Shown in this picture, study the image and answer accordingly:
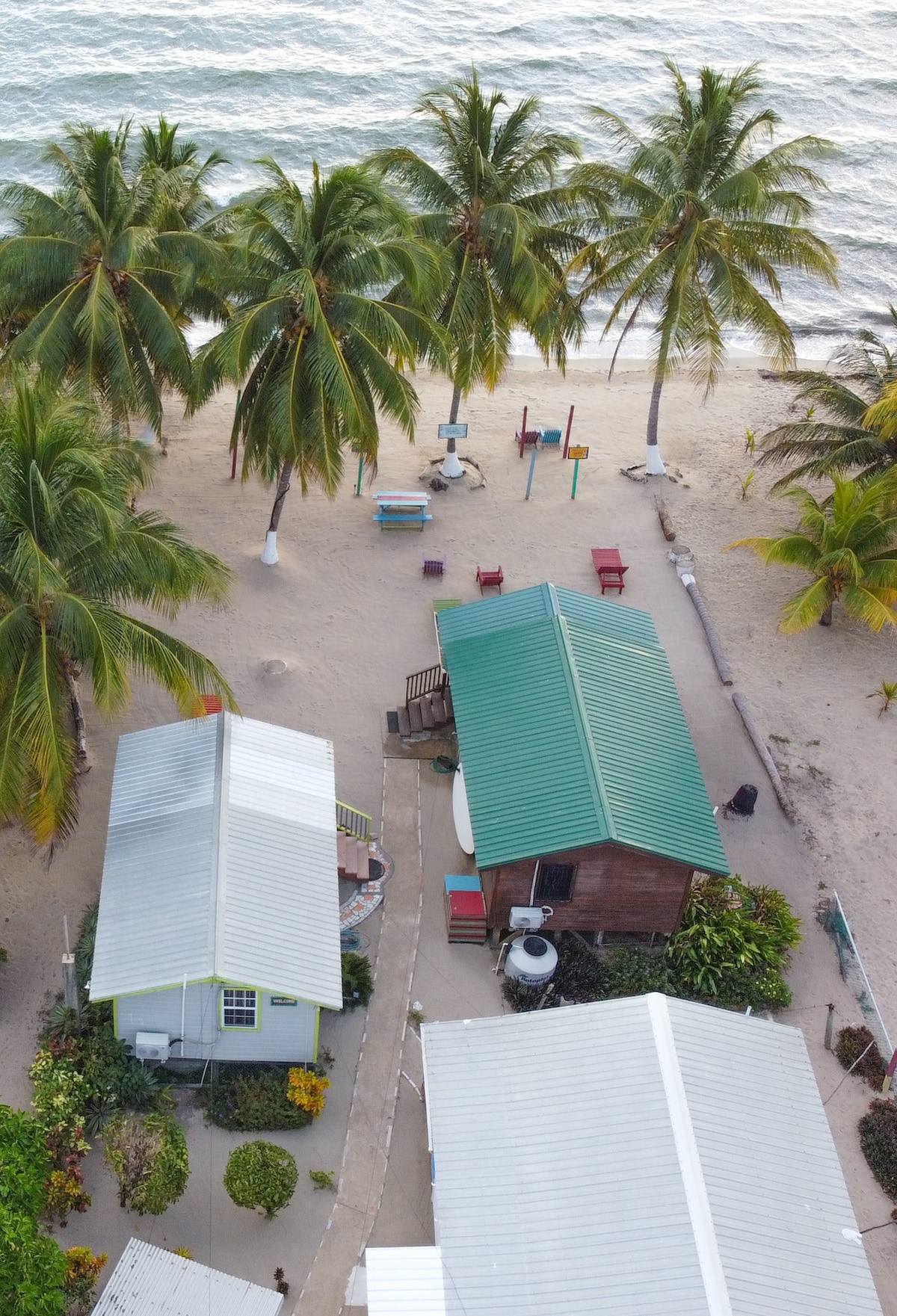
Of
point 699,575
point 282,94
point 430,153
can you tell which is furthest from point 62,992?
point 282,94

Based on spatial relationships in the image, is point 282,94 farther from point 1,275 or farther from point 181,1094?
point 181,1094

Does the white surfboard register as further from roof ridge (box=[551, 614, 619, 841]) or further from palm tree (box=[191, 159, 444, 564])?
palm tree (box=[191, 159, 444, 564])

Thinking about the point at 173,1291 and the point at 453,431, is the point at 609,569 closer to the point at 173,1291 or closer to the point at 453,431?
the point at 453,431

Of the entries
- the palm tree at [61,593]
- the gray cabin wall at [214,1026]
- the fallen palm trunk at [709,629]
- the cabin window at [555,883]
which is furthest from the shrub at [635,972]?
the fallen palm trunk at [709,629]

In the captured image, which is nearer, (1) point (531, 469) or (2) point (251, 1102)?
(2) point (251, 1102)

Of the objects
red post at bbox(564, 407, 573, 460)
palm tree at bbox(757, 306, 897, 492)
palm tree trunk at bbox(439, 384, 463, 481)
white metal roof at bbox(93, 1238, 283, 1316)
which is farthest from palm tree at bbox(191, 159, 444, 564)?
white metal roof at bbox(93, 1238, 283, 1316)

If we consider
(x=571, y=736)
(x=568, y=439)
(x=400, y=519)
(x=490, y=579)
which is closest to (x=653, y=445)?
(x=568, y=439)
